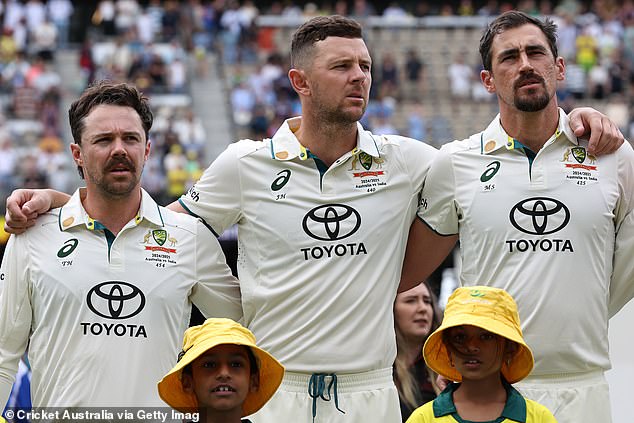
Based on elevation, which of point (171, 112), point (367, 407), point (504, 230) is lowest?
point (367, 407)

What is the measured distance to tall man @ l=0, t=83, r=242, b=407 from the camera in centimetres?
536

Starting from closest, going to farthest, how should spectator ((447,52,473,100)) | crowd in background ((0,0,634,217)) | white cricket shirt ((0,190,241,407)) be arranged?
white cricket shirt ((0,190,241,407)), crowd in background ((0,0,634,217)), spectator ((447,52,473,100))

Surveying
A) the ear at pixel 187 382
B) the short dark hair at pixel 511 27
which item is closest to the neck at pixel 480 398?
the ear at pixel 187 382

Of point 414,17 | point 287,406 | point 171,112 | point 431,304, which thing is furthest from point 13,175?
point 287,406

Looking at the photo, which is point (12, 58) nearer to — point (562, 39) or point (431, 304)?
point (562, 39)

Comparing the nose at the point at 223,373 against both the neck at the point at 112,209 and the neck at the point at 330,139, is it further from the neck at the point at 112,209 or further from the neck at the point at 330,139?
the neck at the point at 330,139

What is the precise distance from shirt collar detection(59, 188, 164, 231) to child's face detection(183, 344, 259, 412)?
851 mm

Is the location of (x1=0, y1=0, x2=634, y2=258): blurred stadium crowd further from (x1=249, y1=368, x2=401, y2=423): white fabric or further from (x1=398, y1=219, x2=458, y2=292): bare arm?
(x1=249, y1=368, x2=401, y2=423): white fabric

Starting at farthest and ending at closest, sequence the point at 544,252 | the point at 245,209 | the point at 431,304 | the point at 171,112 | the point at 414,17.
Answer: the point at 414,17 → the point at 171,112 → the point at 431,304 → the point at 245,209 → the point at 544,252

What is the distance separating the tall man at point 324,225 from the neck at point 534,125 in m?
0.19

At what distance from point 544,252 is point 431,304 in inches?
68.9

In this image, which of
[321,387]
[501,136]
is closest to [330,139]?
[501,136]

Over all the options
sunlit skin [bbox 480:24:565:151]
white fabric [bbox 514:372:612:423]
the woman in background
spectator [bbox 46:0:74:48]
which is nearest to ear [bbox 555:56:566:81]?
sunlit skin [bbox 480:24:565:151]

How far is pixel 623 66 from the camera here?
25844mm
